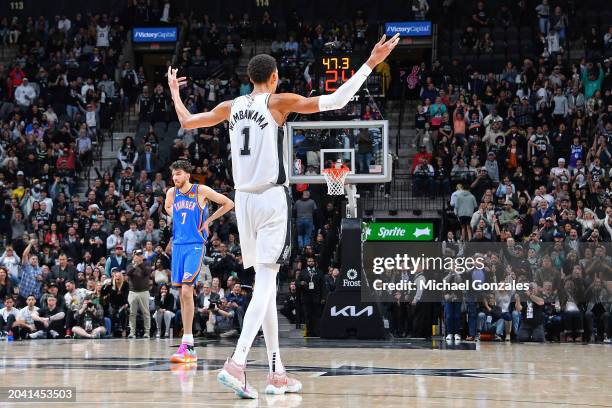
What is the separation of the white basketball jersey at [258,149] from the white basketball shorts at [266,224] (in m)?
0.08

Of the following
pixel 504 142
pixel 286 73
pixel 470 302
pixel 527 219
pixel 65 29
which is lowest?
pixel 470 302

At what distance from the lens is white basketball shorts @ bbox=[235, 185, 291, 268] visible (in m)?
7.35

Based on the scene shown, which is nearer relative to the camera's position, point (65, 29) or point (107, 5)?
point (65, 29)

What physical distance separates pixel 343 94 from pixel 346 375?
9.76ft

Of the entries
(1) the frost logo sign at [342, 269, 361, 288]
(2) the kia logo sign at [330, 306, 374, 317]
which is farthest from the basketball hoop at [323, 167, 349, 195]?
(2) the kia logo sign at [330, 306, 374, 317]

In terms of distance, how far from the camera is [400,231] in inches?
861

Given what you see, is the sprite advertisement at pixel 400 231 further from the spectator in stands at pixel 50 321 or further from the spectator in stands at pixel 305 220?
the spectator in stands at pixel 50 321

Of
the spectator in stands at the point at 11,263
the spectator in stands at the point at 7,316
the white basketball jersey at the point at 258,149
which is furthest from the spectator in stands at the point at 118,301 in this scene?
the white basketball jersey at the point at 258,149

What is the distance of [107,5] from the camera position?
34781 millimetres

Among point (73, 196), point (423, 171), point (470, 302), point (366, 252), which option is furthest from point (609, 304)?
point (73, 196)

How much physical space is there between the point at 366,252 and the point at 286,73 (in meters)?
10.2

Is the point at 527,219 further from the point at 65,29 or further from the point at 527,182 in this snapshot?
the point at 65,29

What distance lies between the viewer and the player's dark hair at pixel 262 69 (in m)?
7.62

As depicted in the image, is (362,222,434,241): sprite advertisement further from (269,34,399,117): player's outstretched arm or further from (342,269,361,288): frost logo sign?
(269,34,399,117): player's outstretched arm
